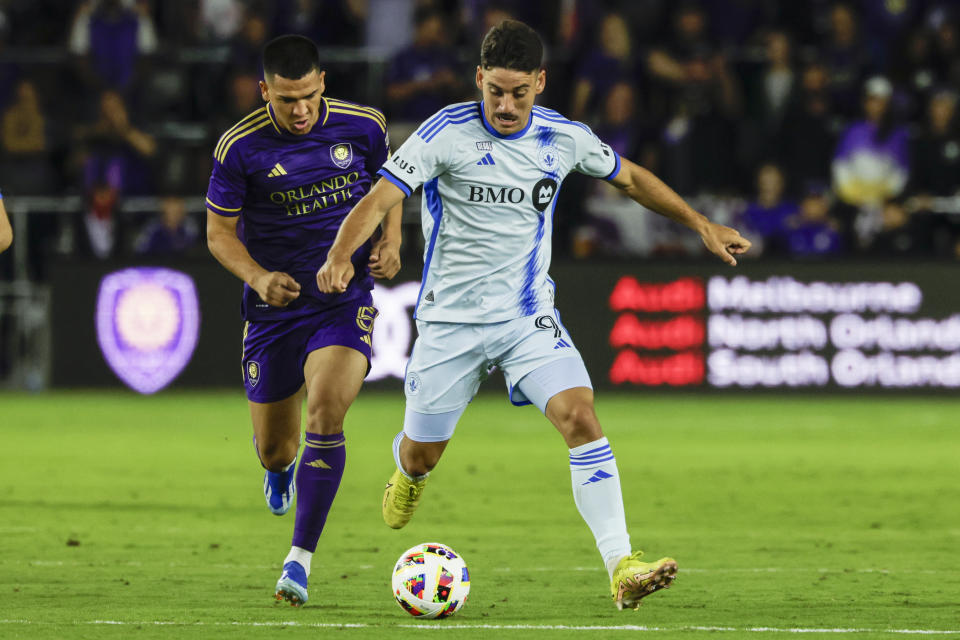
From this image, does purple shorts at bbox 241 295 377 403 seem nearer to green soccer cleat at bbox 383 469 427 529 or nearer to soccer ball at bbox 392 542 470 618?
green soccer cleat at bbox 383 469 427 529

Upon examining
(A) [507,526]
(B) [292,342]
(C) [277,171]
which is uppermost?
(C) [277,171]

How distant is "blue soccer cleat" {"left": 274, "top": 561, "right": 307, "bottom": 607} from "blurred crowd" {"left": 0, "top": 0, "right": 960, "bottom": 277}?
11.5 metres

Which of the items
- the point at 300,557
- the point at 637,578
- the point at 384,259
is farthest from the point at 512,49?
the point at 300,557

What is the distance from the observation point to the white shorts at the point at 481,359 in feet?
22.6

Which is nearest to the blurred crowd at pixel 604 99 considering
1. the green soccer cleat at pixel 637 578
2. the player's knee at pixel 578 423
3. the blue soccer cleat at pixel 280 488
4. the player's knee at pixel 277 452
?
the blue soccer cleat at pixel 280 488

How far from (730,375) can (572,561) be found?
9.70 m

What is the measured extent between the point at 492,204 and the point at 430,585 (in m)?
1.67

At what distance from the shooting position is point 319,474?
7180 millimetres

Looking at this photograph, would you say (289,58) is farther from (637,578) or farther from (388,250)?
(637,578)

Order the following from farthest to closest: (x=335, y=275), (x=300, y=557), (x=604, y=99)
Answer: (x=604, y=99) → (x=300, y=557) → (x=335, y=275)

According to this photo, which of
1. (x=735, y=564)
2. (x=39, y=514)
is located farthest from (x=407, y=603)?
(x=39, y=514)

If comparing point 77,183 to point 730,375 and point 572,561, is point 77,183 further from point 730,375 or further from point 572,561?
point 572,561

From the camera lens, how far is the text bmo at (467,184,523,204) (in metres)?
6.97

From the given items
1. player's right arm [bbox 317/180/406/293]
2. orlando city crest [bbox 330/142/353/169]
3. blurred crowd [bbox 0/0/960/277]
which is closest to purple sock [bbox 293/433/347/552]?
player's right arm [bbox 317/180/406/293]
